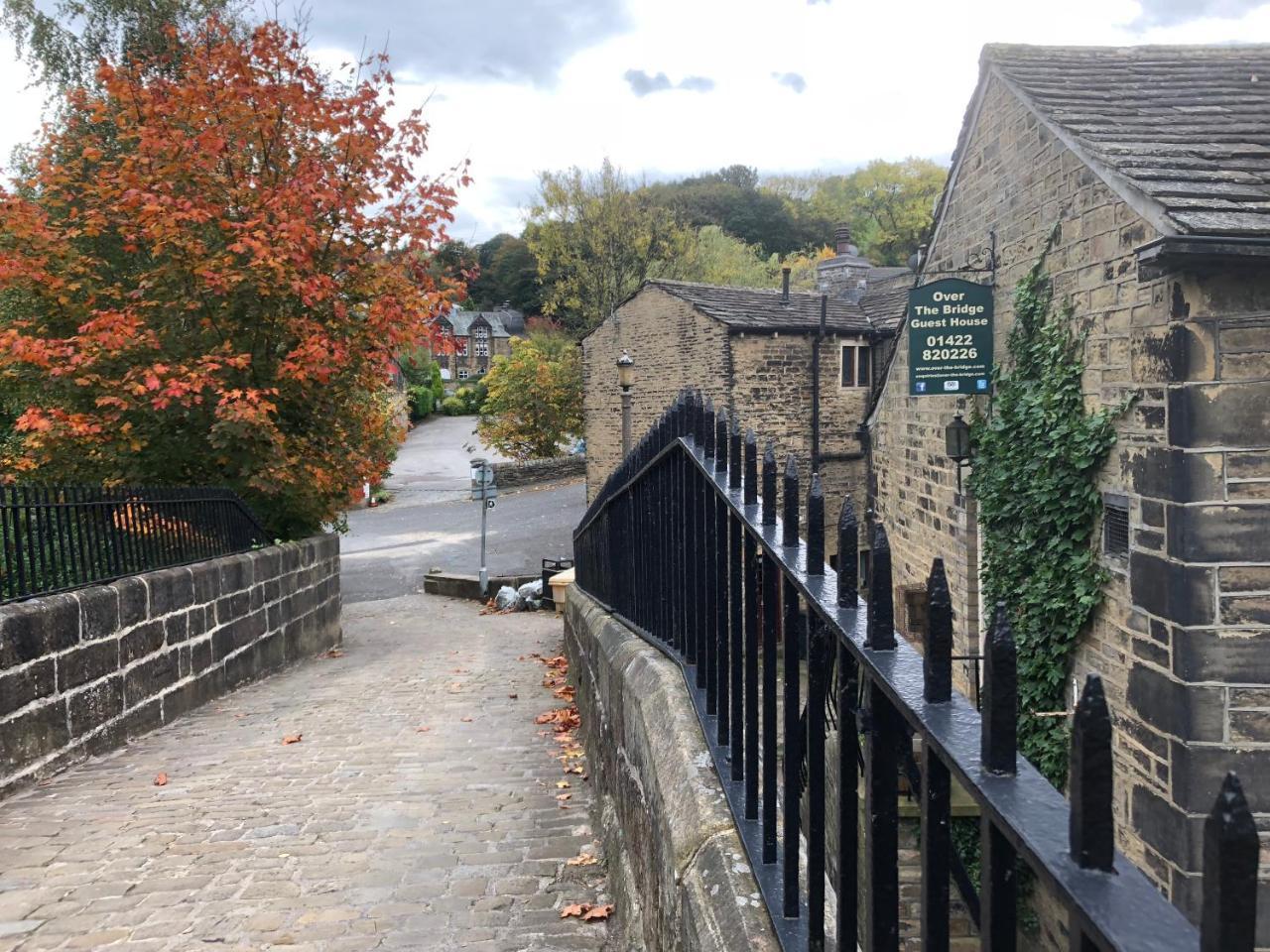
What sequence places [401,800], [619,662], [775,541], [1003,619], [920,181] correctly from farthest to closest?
[920,181] → [401,800] → [619,662] → [775,541] → [1003,619]

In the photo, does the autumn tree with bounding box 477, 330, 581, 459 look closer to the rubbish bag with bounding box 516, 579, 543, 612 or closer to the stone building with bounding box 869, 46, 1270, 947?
the rubbish bag with bounding box 516, 579, 543, 612

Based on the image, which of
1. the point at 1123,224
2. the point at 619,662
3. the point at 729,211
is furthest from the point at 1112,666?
the point at 729,211

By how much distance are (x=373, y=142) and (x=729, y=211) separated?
6833 centimetres

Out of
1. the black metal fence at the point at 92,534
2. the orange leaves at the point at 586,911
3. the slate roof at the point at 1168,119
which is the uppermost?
the slate roof at the point at 1168,119

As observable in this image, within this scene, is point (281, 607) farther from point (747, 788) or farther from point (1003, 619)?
point (1003, 619)

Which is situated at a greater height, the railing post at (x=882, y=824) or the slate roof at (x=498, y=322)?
the slate roof at (x=498, y=322)

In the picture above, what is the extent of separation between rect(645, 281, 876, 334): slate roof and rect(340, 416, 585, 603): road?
23.7 ft

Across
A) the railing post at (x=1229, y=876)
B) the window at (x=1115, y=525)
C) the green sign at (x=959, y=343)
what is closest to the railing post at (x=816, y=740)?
the railing post at (x=1229, y=876)

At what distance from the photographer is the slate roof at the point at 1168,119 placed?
19.9 ft

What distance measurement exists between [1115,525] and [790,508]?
593 centimetres

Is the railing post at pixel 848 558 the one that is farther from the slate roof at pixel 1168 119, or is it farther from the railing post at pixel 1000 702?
the slate roof at pixel 1168 119

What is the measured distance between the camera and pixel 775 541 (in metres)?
2.13

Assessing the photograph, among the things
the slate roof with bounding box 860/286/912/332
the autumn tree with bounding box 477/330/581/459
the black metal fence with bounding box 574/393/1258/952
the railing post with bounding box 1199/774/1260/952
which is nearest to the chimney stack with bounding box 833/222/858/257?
the slate roof with bounding box 860/286/912/332

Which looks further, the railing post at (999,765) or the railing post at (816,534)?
the railing post at (816,534)
